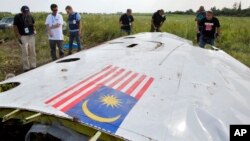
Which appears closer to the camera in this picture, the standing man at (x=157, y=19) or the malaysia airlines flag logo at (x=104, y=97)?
the malaysia airlines flag logo at (x=104, y=97)

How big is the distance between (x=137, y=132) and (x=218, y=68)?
2.56m

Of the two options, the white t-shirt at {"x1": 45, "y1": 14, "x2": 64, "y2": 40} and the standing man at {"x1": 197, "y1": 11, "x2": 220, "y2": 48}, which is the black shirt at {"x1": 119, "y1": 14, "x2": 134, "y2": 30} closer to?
the standing man at {"x1": 197, "y1": 11, "x2": 220, "y2": 48}

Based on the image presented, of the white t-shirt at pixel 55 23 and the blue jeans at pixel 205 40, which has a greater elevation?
the white t-shirt at pixel 55 23

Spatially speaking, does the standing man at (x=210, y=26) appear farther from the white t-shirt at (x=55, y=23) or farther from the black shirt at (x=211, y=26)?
the white t-shirt at (x=55, y=23)

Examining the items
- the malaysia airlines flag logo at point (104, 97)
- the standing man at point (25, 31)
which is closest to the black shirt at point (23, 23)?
the standing man at point (25, 31)

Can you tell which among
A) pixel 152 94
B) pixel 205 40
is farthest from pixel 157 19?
pixel 152 94

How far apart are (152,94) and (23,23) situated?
5280 mm

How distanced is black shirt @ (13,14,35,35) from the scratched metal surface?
345 centimetres

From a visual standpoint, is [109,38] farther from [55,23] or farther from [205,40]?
[55,23]

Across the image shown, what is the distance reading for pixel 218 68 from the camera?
4.71 m

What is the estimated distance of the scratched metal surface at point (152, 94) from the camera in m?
2.61

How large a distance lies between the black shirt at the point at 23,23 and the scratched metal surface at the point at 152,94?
3450 millimetres

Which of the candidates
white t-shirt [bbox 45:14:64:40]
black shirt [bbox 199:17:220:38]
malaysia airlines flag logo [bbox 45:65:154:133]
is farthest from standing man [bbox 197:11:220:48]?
malaysia airlines flag logo [bbox 45:65:154:133]

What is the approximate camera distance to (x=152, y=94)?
3191mm
